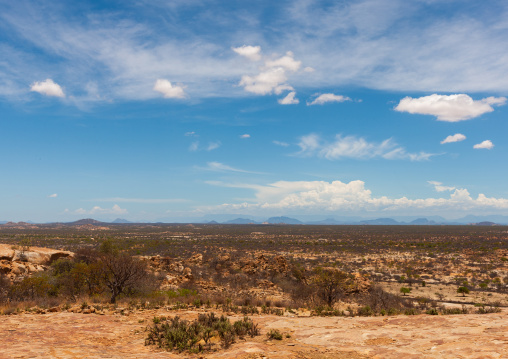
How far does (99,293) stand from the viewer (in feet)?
59.4

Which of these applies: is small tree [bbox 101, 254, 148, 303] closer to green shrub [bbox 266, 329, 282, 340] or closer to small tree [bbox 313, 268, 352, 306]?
green shrub [bbox 266, 329, 282, 340]

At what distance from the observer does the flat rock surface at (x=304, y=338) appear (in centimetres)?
762

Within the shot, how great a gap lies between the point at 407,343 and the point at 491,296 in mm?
19224

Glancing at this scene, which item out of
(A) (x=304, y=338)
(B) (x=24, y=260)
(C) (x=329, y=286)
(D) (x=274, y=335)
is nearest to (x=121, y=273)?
(D) (x=274, y=335)

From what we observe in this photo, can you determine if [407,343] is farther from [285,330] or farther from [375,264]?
[375,264]

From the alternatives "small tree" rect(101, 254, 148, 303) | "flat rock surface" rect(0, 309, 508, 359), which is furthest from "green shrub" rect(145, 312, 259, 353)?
"small tree" rect(101, 254, 148, 303)

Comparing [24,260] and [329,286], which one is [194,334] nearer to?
Result: [329,286]


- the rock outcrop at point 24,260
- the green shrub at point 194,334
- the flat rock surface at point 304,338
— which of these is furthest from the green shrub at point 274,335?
the rock outcrop at point 24,260

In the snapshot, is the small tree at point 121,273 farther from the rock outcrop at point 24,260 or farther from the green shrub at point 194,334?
the rock outcrop at point 24,260

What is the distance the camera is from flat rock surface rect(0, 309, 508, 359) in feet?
25.0

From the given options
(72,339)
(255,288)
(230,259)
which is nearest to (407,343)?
(72,339)

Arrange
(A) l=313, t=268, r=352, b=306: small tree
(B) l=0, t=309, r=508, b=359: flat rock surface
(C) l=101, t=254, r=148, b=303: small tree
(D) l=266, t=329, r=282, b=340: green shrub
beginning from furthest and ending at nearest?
1. (A) l=313, t=268, r=352, b=306: small tree
2. (C) l=101, t=254, r=148, b=303: small tree
3. (D) l=266, t=329, r=282, b=340: green shrub
4. (B) l=0, t=309, r=508, b=359: flat rock surface

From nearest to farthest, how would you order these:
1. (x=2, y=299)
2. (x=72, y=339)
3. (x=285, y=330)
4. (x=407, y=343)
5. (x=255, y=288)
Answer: (x=407, y=343) → (x=72, y=339) → (x=285, y=330) → (x=2, y=299) → (x=255, y=288)

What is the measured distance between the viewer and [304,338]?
30.5 feet
